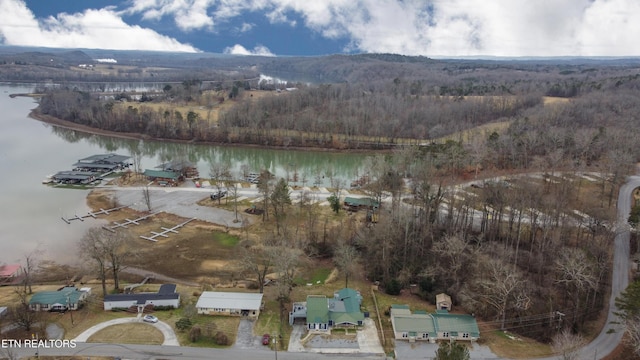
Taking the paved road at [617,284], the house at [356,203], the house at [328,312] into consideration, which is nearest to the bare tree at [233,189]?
the house at [356,203]

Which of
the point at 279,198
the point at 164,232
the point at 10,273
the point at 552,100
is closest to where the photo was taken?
the point at 10,273

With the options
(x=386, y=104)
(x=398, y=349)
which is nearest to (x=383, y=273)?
(x=398, y=349)

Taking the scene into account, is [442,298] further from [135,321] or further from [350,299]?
[135,321]

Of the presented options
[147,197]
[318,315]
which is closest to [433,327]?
[318,315]

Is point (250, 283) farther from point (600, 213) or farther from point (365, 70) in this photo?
point (365, 70)

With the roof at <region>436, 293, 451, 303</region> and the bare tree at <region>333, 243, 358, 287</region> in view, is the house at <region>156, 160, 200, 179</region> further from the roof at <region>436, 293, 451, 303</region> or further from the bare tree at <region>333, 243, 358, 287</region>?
the roof at <region>436, 293, 451, 303</region>
